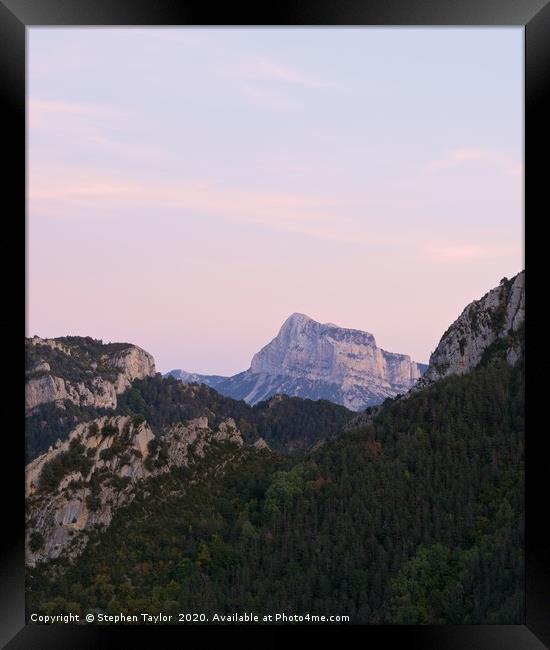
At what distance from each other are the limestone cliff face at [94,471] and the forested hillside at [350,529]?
2.78 feet

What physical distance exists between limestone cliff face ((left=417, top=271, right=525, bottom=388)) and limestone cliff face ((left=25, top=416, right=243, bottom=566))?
35.7ft

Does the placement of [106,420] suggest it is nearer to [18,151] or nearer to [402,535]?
[402,535]

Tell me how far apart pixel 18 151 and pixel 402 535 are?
28.7m

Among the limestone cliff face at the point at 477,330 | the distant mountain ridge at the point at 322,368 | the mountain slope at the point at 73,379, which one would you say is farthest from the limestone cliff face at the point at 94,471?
the distant mountain ridge at the point at 322,368

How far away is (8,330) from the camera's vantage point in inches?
192

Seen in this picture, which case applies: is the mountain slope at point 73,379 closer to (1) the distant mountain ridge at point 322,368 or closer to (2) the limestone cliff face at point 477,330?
(1) the distant mountain ridge at point 322,368

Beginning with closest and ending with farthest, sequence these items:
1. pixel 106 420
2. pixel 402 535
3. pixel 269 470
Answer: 1. pixel 402 535
2. pixel 269 470
3. pixel 106 420

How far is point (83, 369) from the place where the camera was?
184 feet

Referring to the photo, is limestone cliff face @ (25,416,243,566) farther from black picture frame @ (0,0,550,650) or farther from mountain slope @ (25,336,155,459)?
black picture frame @ (0,0,550,650)

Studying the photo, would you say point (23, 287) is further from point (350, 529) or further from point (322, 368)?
point (322, 368)

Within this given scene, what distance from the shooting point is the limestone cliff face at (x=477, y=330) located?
3997 centimetres

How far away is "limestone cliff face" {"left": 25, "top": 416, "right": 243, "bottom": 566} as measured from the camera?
112ft

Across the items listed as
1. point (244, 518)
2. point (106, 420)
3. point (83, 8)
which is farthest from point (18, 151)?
point (106, 420)

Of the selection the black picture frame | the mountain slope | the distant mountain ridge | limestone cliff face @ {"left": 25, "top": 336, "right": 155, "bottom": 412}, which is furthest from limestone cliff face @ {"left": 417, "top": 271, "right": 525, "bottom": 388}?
the black picture frame
